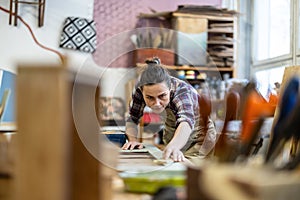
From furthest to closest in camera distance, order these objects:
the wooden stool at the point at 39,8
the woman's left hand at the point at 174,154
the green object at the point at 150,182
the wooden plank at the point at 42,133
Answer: the wooden stool at the point at 39,8, the woman's left hand at the point at 174,154, the green object at the point at 150,182, the wooden plank at the point at 42,133

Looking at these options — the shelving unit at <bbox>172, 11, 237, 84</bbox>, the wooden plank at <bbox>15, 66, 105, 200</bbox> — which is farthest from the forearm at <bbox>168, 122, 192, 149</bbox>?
the shelving unit at <bbox>172, 11, 237, 84</bbox>

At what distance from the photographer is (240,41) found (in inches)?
153

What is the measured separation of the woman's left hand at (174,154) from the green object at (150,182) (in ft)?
0.79

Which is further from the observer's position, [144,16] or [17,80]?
[144,16]

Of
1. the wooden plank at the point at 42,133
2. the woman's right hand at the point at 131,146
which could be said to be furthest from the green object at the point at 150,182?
the woman's right hand at the point at 131,146

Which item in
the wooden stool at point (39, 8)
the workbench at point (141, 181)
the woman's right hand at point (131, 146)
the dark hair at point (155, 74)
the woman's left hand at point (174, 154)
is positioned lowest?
the woman's right hand at point (131, 146)

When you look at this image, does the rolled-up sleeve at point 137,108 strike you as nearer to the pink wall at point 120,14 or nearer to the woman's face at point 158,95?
the woman's face at point 158,95

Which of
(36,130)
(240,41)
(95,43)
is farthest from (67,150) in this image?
(240,41)

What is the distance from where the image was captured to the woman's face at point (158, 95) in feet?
4.36

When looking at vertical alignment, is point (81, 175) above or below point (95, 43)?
below

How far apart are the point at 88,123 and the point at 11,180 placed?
0.10 m

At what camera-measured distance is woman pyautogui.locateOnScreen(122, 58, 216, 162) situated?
99cm

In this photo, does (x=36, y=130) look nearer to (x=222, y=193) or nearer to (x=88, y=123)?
(x=88, y=123)

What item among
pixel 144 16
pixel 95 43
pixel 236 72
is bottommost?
pixel 236 72
